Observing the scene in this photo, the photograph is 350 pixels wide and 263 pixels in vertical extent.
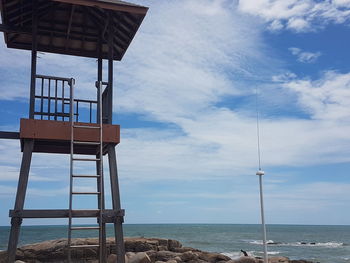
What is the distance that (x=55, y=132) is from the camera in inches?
385

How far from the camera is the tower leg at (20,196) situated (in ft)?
29.8

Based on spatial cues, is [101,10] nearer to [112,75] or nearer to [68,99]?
[112,75]

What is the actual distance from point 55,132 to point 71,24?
10.6 ft

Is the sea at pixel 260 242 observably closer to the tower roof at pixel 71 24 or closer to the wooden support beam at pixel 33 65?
the tower roof at pixel 71 24

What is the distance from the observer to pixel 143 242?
27.0 meters

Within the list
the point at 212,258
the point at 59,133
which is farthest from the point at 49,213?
the point at 212,258

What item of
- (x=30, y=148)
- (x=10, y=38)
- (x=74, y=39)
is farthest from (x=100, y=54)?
(x=30, y=148)

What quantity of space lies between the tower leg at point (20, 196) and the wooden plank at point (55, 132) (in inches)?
8.8

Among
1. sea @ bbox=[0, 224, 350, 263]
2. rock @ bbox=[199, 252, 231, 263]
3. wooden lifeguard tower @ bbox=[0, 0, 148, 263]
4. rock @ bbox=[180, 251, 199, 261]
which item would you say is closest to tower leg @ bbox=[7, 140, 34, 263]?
wooden lifeguard tower @ bbox=[0, 0, 148, 263]

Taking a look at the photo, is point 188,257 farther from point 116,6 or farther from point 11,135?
point 116,6

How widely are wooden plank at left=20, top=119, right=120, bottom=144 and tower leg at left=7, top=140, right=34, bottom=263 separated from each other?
0.22 metres

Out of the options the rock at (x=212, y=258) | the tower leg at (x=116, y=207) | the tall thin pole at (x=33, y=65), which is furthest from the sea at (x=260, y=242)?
the tall thin pole at (x=33, y=65)

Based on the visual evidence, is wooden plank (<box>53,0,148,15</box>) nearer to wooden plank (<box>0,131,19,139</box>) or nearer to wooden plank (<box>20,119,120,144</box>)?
wooden plank (<box>20,119,120,144</box>)

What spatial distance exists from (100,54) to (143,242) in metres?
17.5
